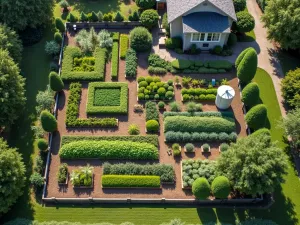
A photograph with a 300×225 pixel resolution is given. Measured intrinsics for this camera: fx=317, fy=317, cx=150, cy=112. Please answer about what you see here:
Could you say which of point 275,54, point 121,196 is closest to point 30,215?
point 121,196

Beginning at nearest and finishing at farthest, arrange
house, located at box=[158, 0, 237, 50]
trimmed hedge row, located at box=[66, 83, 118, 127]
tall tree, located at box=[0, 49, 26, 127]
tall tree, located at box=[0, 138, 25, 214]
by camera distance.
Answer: tall tree, located at box=[0, 138, 25, 214]
tall tree, located at box=[0, 49, 26, 127]
trimmed hedge row, located at box=[66, 83, 118, 127]
house, located at box=[158, 0, 237, 50]

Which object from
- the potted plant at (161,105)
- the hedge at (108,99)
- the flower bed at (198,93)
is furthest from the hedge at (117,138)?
the flower bed at (198,93)

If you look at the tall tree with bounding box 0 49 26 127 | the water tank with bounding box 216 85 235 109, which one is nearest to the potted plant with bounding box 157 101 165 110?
the water tank with bounding box 216 85 235 109

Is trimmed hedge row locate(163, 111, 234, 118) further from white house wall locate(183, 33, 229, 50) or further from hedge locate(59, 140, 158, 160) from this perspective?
white house wall locate(183, 33, 229, 50)

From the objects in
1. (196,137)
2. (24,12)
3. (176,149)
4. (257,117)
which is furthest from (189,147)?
(24,12)

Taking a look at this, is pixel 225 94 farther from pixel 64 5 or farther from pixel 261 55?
pixel 64 5

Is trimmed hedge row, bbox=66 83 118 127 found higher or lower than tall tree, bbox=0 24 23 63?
lower

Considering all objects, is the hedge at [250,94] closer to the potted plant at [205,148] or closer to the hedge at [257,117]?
the hedge at [257,117]
